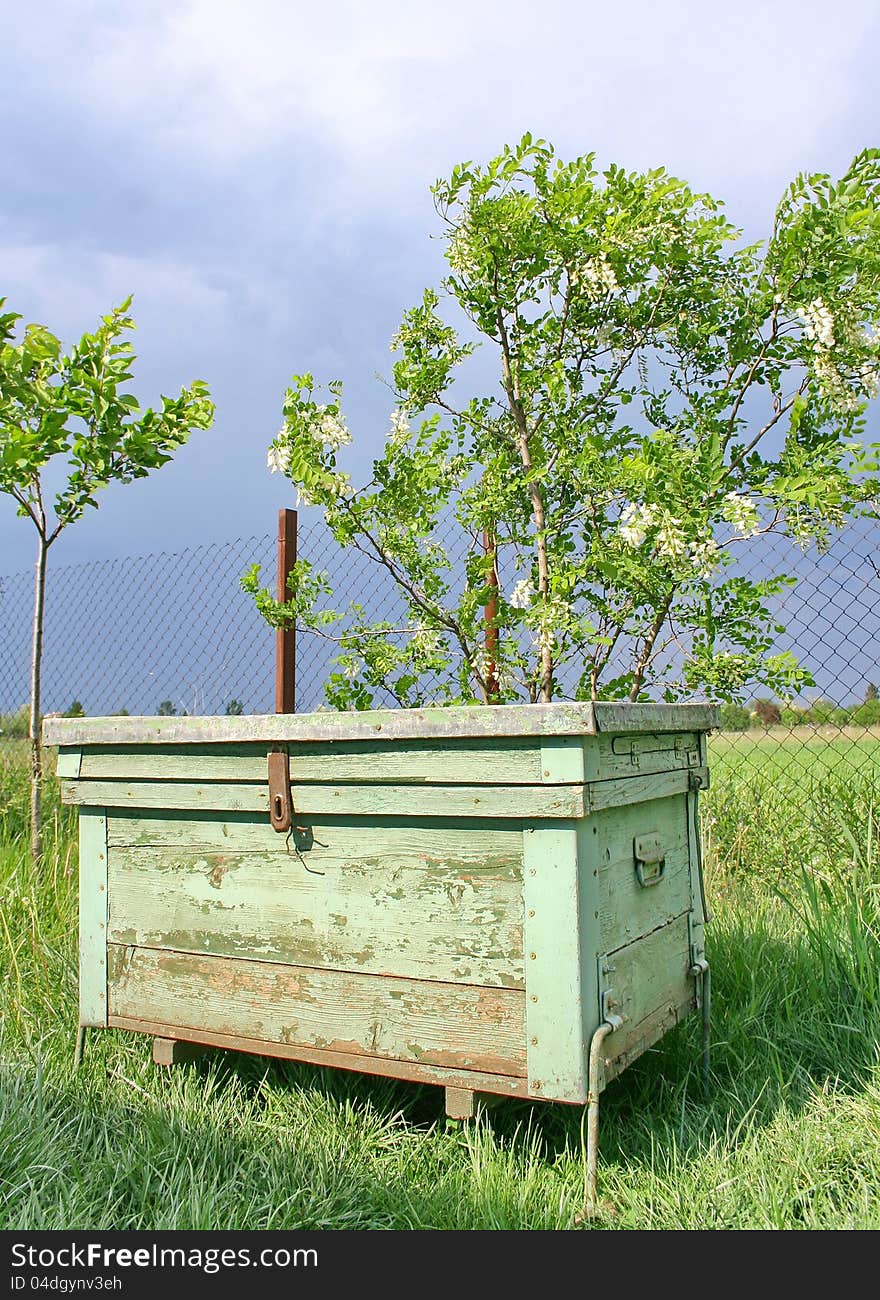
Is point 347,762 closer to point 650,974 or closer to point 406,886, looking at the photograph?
point 406,886

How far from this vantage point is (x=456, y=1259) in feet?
5.29

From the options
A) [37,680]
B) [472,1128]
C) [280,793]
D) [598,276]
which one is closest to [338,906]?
[280,793]

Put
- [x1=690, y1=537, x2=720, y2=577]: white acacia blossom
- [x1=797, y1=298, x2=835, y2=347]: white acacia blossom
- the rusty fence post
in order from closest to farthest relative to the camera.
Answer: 1. [x1=690, y1=537, x2=720, y2=577]: white acacia blossom
2. [x1=797, y1=298, x2=835, y2=347]: white acacia blossom
3. the rusty fence post

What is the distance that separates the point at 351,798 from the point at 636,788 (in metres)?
0.57

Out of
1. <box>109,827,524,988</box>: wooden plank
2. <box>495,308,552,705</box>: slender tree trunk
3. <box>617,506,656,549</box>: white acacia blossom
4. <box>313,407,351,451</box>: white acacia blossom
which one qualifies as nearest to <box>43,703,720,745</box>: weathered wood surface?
<box>109,827,524,988</box>: wooden plank

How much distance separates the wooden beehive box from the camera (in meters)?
1.72

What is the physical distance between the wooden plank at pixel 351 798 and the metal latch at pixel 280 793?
2 centimetres

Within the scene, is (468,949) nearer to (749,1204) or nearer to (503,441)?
(749,1204)

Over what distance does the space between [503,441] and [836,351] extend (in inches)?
44.5

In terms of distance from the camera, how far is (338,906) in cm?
197

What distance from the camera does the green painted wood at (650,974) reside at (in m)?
1.84

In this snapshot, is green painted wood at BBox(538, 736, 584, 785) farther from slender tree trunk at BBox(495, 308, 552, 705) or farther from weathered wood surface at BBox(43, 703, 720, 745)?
slender tree trunk at BBox(495, 308, 552, 705)

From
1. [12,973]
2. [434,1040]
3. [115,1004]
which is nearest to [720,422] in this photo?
[434,1040]

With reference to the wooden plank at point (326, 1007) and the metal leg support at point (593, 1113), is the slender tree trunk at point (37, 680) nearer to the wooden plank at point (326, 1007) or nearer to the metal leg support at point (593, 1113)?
the wooden plank at point (326, 1007)
